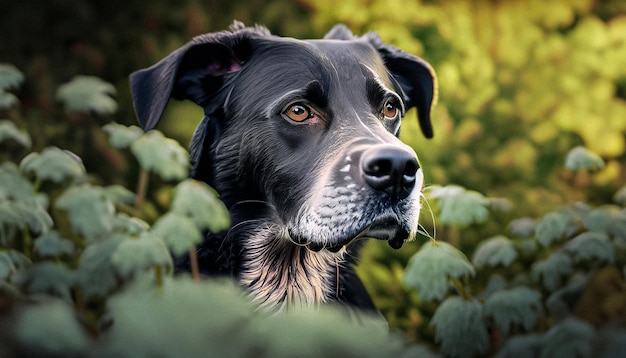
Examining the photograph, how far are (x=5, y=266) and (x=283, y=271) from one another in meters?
1.08

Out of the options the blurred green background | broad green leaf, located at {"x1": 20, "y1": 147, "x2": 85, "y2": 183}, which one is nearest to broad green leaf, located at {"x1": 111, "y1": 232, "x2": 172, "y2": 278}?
broad green leaf, located at {"x1": 20, "y1": 147, "x2": 85, "y2": 183}

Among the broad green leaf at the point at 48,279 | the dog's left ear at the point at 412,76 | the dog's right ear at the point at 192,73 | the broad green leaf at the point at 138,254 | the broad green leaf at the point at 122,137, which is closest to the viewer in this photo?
the broad green leaf at the point at 138,254

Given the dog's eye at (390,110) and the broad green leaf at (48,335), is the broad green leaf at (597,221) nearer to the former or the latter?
the dog's eye at (390,110)

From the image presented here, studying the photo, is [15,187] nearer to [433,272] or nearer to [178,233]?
[178,233]

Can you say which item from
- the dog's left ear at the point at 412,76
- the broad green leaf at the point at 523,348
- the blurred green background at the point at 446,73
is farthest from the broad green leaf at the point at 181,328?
the blurred green background at the point at 446,73

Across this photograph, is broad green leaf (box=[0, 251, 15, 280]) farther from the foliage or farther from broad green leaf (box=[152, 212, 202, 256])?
broad green leaf (box=[152, 212, 202, 256])

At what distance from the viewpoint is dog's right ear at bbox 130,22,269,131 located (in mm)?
2688

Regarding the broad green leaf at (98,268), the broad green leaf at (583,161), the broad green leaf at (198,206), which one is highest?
the broad green leaf at (583,161)

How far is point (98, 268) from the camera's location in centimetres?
224

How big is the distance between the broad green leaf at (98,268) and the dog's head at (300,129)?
59cm

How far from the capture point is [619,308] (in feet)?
8.82

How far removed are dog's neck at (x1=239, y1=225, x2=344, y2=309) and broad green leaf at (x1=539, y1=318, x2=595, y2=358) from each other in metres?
1.15

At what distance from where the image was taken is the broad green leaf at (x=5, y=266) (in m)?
2.25

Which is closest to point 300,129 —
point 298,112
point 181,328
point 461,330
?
point 298,112
